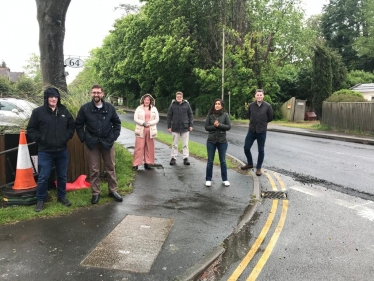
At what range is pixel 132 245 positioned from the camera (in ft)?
13.7

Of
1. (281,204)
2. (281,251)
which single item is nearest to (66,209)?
(281,251)

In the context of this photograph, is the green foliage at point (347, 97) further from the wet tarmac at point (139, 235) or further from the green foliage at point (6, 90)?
the green foliage at point (6, 90)

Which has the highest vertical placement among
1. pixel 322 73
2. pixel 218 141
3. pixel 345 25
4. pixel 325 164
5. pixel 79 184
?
pixel 345 25

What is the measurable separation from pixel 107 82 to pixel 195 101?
20130 millimetres

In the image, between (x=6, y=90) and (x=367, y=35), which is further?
(x=367, y=35)

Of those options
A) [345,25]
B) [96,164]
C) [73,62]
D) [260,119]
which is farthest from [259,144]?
[345,25]

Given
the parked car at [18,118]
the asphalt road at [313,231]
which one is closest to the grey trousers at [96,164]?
the parked car at [18,118]

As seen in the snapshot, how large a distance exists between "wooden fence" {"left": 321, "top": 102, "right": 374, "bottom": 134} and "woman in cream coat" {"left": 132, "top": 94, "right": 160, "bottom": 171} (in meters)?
14.0

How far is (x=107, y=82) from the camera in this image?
163 ft

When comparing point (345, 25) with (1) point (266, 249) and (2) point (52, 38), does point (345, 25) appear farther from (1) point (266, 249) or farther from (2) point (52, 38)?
(1) point (266, 249)

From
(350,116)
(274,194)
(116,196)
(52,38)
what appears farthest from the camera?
(350,116)

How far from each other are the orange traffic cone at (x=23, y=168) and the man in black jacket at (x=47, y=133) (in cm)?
39

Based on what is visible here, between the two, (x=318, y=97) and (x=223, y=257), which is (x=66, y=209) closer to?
(x=223, y=257)

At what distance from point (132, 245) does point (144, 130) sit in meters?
4.38
